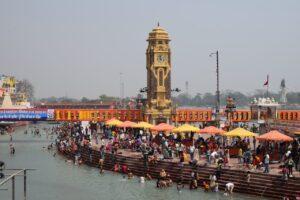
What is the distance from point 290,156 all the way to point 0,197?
53.0ft

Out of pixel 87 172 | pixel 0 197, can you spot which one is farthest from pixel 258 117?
pixel 0 197

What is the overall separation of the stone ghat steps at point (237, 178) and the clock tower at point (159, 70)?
27.8m

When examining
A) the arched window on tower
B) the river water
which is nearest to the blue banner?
the arched window on tower

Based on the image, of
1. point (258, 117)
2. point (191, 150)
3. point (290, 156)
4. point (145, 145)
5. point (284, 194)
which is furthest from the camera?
point (258, 117)

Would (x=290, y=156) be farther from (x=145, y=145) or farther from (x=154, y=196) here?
(x=145, y=145)

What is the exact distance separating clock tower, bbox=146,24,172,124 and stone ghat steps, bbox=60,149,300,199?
91.3 ft

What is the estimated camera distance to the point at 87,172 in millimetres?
48781

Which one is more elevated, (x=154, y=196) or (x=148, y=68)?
(x=148, y=68)

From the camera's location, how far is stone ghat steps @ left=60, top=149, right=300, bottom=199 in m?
31.9

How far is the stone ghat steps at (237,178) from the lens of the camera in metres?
31.9

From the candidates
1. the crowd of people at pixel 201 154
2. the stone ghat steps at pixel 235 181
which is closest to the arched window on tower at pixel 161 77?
the crowd of people at pixel 201 154

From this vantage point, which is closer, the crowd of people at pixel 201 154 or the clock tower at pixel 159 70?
the crowd of people at pixel 201 154

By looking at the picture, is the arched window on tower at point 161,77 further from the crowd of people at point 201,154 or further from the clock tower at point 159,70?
the crowd of people at point 201,154

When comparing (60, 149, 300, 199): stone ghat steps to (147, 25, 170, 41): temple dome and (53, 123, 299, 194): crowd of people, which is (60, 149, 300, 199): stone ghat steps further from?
(147, 25, 170, 41): temple dome
